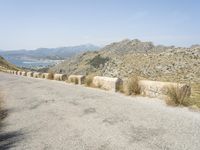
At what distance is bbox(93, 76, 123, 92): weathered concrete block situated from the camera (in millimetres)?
16075

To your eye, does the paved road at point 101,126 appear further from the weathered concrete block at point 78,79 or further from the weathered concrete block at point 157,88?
the weathered concrete block at point 78,79

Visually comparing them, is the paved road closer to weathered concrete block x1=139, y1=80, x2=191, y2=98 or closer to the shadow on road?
the shadow on road

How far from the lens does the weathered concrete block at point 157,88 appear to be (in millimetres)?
11369

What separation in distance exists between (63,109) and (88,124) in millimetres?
2628

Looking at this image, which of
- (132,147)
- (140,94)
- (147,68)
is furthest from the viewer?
(147,68)

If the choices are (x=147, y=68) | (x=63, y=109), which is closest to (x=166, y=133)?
(x=63, y=109)

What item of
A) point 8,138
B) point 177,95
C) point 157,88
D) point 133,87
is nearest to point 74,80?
point 133,87

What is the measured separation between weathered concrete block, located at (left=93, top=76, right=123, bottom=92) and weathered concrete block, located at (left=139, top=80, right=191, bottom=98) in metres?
2.12

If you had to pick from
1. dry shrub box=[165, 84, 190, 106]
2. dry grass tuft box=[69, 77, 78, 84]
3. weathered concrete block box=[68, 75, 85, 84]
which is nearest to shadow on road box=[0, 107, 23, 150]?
dry shrub box=[165, 84, 190, 106]

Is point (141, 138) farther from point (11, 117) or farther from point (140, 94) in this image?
point (140, 94)

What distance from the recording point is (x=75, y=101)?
12.4 meters

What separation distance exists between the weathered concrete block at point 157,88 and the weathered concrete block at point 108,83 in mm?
2125

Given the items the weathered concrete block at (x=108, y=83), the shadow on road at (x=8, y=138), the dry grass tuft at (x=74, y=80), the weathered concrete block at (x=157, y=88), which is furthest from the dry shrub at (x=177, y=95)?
the dry grass tuft at (x=74, y=80)

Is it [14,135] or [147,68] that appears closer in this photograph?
[14,135]
